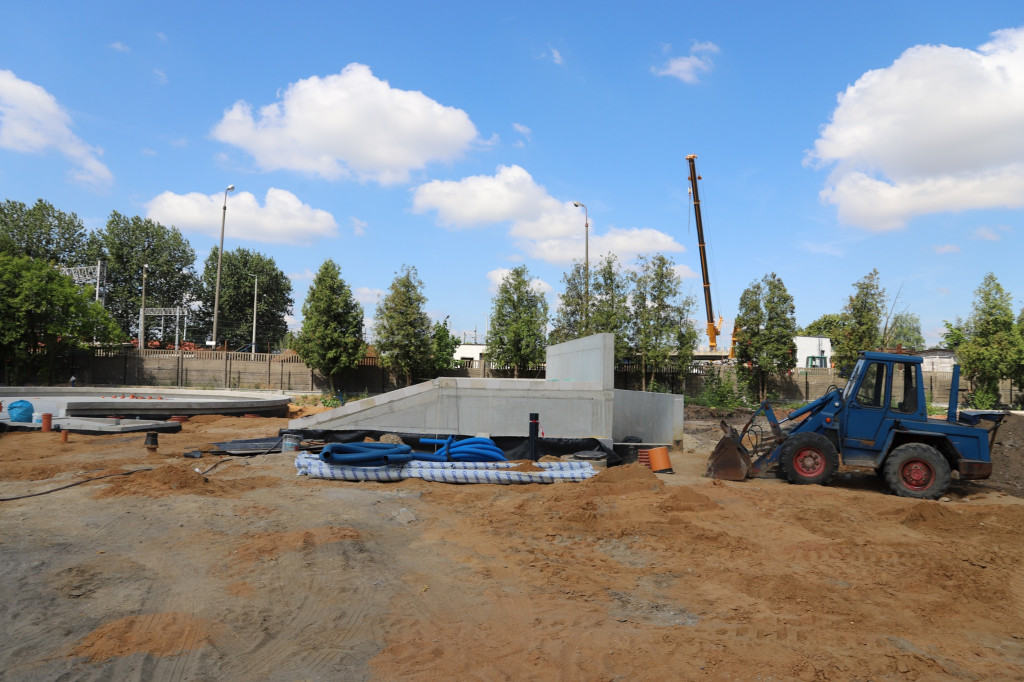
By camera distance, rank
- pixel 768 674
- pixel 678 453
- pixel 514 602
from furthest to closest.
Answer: pixel 678 453 < pixel 514 602 < pixel 768 674

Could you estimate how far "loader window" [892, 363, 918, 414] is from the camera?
35.8 ft

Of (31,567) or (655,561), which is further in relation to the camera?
(655,561)

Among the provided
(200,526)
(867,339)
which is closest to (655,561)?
(200,526)

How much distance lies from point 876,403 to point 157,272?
62698mm

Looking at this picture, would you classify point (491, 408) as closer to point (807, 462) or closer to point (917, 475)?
point (807, 462)

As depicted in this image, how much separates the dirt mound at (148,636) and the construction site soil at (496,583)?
0.06 feet

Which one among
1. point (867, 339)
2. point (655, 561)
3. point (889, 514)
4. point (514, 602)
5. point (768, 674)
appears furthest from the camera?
point (867, 339)

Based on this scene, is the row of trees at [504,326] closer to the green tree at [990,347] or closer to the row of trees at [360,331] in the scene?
the row of trees at [360,331]

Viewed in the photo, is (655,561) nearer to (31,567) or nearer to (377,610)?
(377,610)

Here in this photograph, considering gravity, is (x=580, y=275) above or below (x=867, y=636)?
above

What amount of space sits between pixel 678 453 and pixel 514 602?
1141cm

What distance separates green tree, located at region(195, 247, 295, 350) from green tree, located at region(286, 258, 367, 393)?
26.5 m

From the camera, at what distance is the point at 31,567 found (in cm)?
564

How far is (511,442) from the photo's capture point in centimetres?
1313
